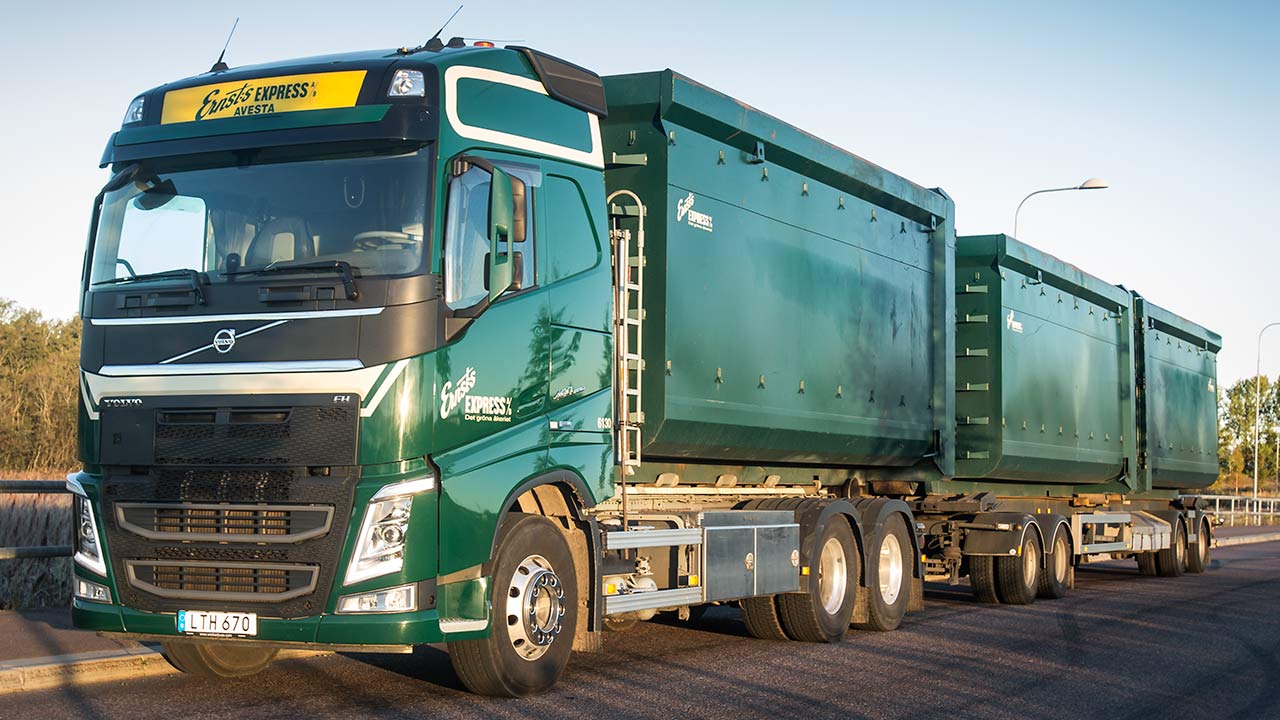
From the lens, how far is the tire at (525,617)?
8.22 metres

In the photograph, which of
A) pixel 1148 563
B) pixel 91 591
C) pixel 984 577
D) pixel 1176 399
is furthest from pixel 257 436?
pixel 1176 399

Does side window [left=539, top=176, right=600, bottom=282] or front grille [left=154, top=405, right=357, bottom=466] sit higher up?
side window [left=539, top=176, right=600, bottom=282]

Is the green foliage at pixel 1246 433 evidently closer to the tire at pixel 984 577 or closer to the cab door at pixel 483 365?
the tire at pixel 984 577

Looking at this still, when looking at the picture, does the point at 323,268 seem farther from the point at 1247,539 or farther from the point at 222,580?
the point at 1247,539

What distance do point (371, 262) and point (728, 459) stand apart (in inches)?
172

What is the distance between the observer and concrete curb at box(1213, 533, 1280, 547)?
35.4m

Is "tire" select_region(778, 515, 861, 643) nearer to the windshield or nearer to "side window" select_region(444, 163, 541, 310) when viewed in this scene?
"side window" select_region(444, 163, 541, 310)

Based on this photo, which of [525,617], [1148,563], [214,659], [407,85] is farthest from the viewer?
[1148,563]

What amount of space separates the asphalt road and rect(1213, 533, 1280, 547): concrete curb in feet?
74.6

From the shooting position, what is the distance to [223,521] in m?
7.75

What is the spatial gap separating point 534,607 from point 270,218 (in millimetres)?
2754

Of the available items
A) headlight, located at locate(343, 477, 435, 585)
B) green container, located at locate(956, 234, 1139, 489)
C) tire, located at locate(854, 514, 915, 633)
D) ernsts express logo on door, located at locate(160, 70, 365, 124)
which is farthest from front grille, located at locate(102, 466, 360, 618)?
green container, located at locate(956, 234, 1139, 489)

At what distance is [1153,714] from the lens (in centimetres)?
850

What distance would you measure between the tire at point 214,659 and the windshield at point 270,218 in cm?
Answer: 247
